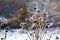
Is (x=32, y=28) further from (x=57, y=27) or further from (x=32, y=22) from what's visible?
(x=57, y=27)

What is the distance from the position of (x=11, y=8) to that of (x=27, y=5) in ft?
0.76

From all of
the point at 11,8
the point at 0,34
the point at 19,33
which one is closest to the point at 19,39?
the point at 19,33

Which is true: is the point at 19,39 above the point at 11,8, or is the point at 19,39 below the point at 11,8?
below

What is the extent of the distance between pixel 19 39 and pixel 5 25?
275 millimetres

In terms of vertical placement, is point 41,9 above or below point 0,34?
above

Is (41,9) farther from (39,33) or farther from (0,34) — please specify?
(0,34)

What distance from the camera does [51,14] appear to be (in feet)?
9.33

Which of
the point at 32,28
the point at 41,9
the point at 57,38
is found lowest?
the point at 57,38

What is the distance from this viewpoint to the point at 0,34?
2.73 metres

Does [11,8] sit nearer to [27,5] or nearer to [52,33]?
[27,5]

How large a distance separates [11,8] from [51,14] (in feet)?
1.90

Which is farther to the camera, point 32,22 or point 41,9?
point 41,9

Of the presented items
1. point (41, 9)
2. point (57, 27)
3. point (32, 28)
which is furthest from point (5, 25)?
point (57, 27)

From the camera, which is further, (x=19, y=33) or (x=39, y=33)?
(x=19, y=33)
